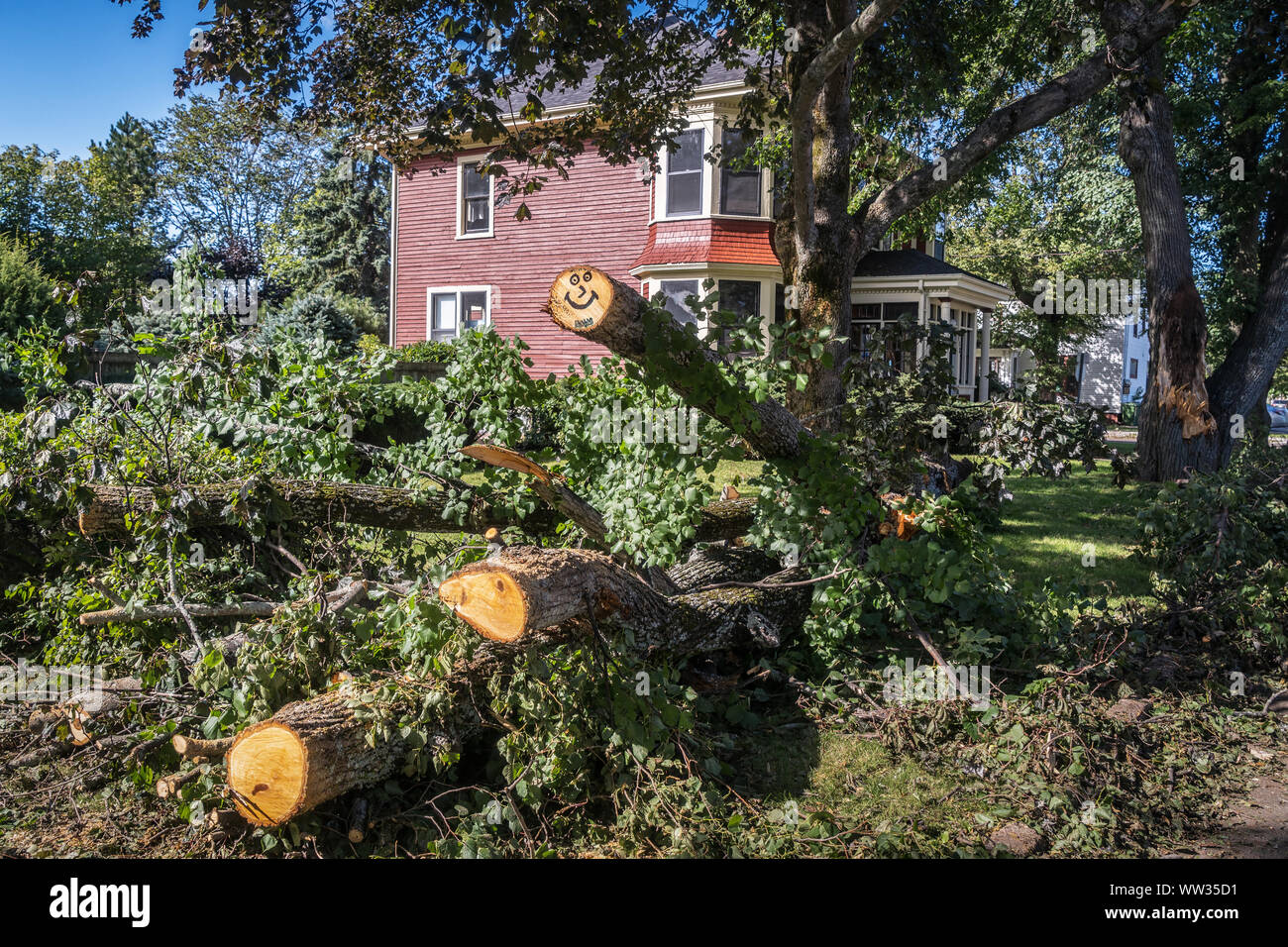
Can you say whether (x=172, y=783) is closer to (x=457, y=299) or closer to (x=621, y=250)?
(x=621, y=250)

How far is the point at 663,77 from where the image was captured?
8773 mm

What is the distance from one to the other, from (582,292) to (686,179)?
52.9 feet

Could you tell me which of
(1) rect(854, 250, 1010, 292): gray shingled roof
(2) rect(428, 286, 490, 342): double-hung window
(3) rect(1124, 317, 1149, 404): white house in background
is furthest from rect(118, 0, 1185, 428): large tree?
(3) rect(1124, 317, 1149, 404): white house in background

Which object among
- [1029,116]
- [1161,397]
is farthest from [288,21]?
[1161,397]

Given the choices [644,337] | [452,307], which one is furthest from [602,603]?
[452,307]

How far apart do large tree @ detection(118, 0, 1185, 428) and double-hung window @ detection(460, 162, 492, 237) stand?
12.7 meters

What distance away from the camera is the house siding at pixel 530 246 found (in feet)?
65.6

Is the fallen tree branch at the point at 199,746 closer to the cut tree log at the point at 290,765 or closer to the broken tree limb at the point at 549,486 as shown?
the cut tree log at the point at 290,765

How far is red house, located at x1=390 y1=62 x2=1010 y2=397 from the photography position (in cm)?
1861

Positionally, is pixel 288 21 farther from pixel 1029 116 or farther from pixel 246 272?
pixel 246 272

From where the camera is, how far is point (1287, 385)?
37.3m

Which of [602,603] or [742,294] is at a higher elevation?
[742,294]

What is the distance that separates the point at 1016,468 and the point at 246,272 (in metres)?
28.3

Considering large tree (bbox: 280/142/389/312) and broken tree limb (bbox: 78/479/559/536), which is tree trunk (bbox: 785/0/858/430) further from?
large tree (bbox: 280/142/389/312)
